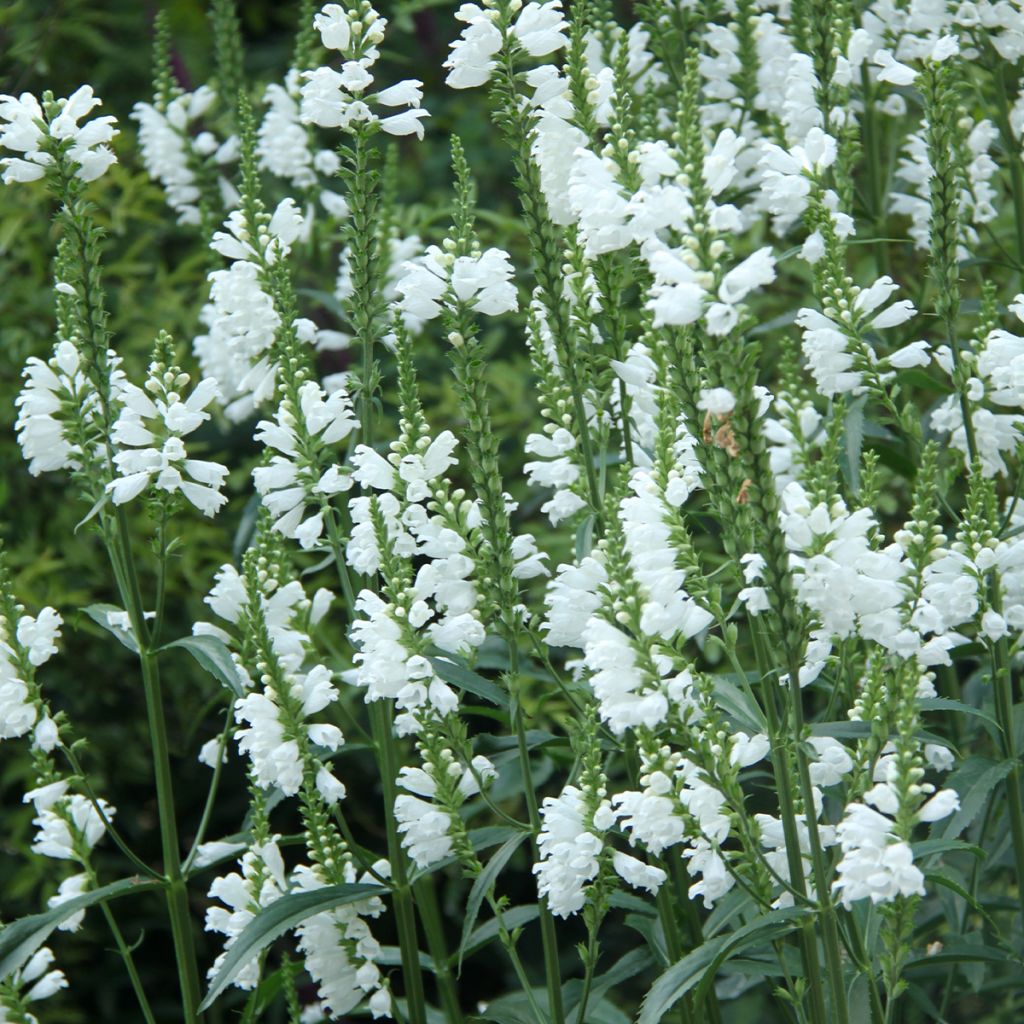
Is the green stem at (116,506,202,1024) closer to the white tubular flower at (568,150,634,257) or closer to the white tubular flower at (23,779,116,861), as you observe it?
the white tubular flower at (23,779,116,861)

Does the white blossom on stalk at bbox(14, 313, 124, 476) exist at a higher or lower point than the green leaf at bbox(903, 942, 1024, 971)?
higher

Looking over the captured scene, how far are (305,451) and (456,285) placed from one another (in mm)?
450

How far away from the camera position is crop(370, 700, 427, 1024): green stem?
258 centimetres

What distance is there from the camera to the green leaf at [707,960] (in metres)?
1.88

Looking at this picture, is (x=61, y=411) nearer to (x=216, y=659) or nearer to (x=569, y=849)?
(x=216, y=659)

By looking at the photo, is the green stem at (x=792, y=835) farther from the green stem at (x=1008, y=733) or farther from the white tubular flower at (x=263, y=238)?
the white tubular flower at (x=263, y=238)

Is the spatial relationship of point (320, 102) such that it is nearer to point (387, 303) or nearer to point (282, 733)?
point (387, 303)

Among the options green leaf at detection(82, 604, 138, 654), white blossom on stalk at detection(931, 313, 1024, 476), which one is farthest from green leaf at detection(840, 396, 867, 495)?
green leaf at detection(82, 604, 138, 654)

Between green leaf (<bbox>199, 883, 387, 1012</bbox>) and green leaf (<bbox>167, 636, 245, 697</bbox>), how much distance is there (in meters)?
0.36

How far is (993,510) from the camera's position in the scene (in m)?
2.40

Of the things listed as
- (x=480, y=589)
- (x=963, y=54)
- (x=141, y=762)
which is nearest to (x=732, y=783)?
(x=480, y=589)

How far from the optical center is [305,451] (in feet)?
8.31

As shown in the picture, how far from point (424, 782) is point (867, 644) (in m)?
0.85

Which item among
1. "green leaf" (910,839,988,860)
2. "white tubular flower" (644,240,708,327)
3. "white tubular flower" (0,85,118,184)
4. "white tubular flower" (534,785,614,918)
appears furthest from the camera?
"white tubular flower" (0,85,118,184)
